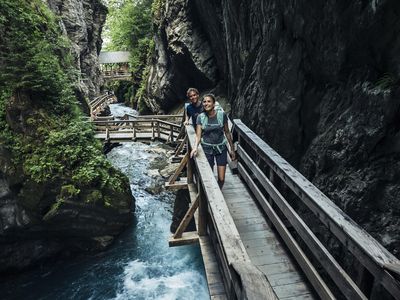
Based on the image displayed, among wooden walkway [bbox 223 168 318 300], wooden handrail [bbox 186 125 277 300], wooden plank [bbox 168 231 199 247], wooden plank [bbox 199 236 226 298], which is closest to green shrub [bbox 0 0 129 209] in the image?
wooden plank [bbox 168 231 199 247]

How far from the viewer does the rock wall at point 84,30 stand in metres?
25.6

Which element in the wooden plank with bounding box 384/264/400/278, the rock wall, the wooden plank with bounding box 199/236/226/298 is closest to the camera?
the wooden plank with bounding box 384/264/400/278

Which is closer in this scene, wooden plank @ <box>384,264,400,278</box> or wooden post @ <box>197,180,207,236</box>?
wooden plank @ <box>384,264,400,278</box>

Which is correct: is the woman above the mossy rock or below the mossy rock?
above

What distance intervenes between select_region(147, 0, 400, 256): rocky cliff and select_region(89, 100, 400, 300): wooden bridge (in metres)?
0.81

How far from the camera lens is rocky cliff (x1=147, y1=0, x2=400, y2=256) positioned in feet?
13.3

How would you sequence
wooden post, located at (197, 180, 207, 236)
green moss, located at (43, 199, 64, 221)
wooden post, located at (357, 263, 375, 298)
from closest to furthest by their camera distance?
wooden post, located at (357, 263, 375, 298) → wooden post, located at (197, 180, 207, 236) → green moss, located at (43, 199, 64, 221)

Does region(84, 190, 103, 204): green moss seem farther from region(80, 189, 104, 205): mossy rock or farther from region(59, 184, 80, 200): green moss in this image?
region(59, 184, 80, 200): green moss

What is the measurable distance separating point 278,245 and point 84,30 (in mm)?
30823

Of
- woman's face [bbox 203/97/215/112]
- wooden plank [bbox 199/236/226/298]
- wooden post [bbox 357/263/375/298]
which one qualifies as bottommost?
wooden plank [bbox 199/236/226/298]

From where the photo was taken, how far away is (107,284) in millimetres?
10617

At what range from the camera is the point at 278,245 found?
181 inches

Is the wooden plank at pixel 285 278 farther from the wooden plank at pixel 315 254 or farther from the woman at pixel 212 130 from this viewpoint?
the woman at pixel 212 130

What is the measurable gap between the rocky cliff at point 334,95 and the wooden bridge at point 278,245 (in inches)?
31.8
